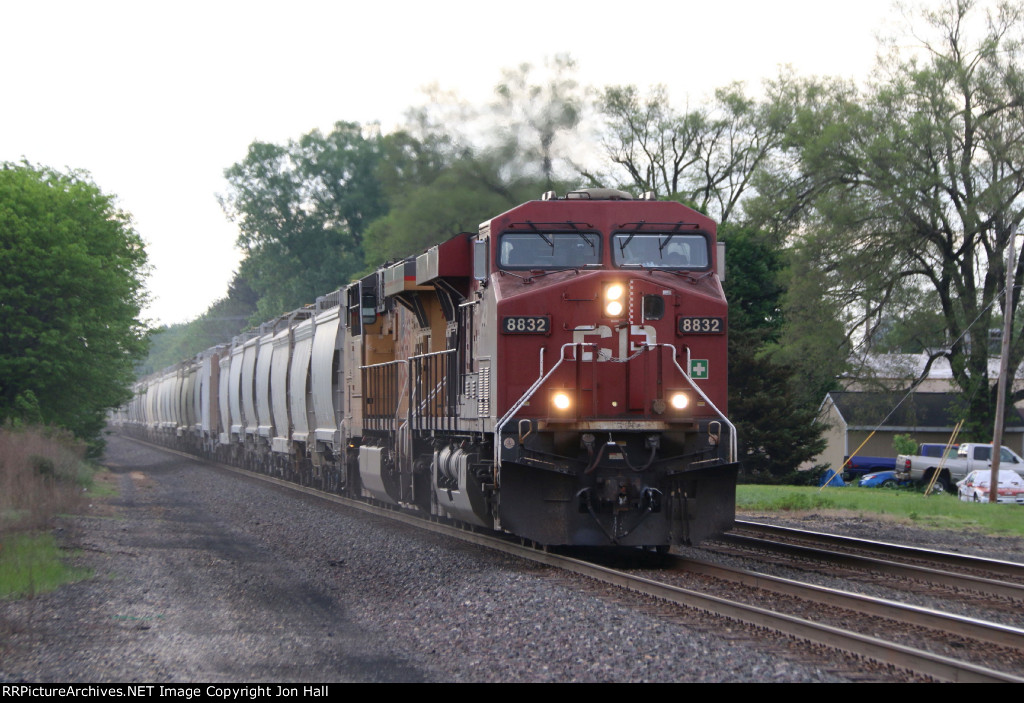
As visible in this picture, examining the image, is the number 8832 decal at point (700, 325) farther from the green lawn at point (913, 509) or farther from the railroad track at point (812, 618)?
the green lawn at point (913, 509)

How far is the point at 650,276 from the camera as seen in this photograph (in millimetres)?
11727

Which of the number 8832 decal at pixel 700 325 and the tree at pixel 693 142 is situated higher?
the tree at pixel 693 142

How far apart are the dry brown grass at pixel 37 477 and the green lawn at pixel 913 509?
12.3m

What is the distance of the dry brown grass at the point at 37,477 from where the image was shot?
15781 mm

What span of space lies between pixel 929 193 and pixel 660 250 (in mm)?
27590

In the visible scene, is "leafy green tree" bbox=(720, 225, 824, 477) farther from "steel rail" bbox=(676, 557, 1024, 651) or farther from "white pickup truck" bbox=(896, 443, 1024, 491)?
"steel rail" bbox=(676, 557, 1024, 651)

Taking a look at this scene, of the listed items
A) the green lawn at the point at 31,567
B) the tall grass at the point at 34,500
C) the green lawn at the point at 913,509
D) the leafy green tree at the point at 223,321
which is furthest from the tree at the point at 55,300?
the leafy green tree at the point at 223,321

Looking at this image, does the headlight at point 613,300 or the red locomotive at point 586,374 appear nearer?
the red locomotive at point 586,374

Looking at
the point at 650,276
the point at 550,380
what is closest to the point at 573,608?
the point at 550,380

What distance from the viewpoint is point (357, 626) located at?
29.2 feet

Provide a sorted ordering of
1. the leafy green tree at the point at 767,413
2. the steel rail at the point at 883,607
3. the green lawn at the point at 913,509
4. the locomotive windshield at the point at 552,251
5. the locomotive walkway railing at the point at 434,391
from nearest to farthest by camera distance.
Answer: the steel rail at the point at 883,607, the locomotive windshield at the point at 552,251, the locomotive walkway railing at the point at 434,391, the green lawn at the point at 913,509, the leafy green tree at the point at 767,413

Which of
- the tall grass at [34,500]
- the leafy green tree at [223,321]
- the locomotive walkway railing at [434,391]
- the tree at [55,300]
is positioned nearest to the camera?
the tall grass at [34,500]

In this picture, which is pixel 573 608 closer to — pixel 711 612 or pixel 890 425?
pixel 711 612

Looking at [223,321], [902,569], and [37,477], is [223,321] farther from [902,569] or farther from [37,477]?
[902,569]
